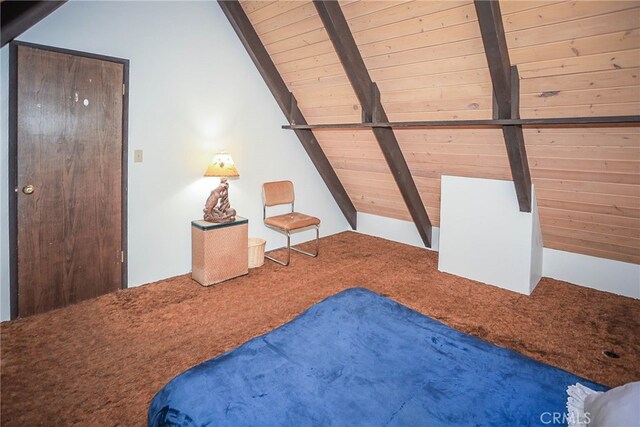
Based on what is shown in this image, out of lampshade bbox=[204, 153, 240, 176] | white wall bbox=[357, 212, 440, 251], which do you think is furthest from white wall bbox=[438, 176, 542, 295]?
lampshade bbox=[204, 153, 240, 176]

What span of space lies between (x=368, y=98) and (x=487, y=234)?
5.52 feet

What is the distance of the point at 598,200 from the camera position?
9.30 ft

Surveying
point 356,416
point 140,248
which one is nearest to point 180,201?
point 140,248

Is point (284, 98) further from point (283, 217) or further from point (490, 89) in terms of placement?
point (490, 89)

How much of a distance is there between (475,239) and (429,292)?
727 millimetres

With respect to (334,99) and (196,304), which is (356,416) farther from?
(334,99)

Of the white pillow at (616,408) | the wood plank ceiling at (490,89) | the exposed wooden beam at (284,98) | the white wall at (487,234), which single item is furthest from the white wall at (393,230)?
the white pillow at (616,408)

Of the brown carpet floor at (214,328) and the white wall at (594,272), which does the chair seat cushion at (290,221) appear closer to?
the brown carpet floor at (214,328)

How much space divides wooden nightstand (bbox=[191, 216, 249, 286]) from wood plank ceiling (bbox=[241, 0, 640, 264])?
5.18 feet

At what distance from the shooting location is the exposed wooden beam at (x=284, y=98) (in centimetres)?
337

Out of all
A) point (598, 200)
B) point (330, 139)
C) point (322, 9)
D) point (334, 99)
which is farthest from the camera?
point (330, 139)

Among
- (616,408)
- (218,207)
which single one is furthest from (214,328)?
(616,408)

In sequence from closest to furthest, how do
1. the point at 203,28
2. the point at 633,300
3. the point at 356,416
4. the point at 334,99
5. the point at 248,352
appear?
1. the point at 356,416
2. the point at 248,352
3. the point at 633,300
4. the point at 203,28
5. the point at 334,99

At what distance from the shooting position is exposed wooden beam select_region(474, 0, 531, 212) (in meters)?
2.06
